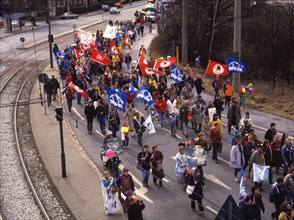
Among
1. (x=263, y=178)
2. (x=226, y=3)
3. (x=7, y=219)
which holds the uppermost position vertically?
(x=226, y=3)

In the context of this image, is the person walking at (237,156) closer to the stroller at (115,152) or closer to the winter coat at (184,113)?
the stroller at (115,152)

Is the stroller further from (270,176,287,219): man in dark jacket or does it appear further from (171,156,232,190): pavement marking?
(270,176,287,219): man in dark jacket

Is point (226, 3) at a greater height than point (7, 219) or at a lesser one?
greater

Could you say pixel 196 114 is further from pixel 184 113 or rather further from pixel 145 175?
pixel 145 175

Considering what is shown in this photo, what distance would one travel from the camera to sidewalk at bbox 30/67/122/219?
15.4 metres

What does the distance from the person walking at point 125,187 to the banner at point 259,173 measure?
3.55 m

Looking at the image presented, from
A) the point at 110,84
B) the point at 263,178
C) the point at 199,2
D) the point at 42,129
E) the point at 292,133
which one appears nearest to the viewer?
the point at 263,178

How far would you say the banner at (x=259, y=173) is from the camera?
1496cm

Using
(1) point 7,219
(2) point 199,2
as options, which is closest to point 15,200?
(1) point 7,219

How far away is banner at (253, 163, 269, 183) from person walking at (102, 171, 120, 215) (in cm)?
400

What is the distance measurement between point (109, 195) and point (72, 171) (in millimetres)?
4096

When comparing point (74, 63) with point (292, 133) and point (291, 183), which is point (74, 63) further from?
point (291, 183)

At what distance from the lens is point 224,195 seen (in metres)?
15.7

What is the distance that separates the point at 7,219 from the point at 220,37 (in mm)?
35408
